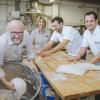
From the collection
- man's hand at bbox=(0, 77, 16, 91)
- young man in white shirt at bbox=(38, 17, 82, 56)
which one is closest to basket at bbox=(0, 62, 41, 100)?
man's hand at bbox=(0, 77, 16, 91)

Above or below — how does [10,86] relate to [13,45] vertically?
below

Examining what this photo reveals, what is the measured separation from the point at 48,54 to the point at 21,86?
1901mm

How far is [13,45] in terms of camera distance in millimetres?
2445

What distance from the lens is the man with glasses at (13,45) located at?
2.05 m

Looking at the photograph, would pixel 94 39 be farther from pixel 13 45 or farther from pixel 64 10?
pixel 64 10

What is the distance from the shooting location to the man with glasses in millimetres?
2053

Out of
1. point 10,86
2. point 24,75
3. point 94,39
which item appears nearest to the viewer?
point 10,86

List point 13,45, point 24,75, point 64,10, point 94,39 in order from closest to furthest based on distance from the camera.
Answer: point 24,75, point 13,45, point 94,39, point 64,10

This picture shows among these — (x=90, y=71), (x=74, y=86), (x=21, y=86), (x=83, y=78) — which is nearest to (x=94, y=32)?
(x=90, y=71)

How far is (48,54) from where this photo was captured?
3705mm

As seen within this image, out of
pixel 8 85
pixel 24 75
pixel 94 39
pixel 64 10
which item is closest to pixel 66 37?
pixel 94 39

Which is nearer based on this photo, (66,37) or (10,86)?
(10,86)

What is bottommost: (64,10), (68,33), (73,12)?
(68,33)

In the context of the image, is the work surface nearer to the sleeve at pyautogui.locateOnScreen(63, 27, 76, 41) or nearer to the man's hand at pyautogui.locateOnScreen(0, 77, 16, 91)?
the man's hand at pyautogui.locateOnScreen(0, 77, 16, 91)
